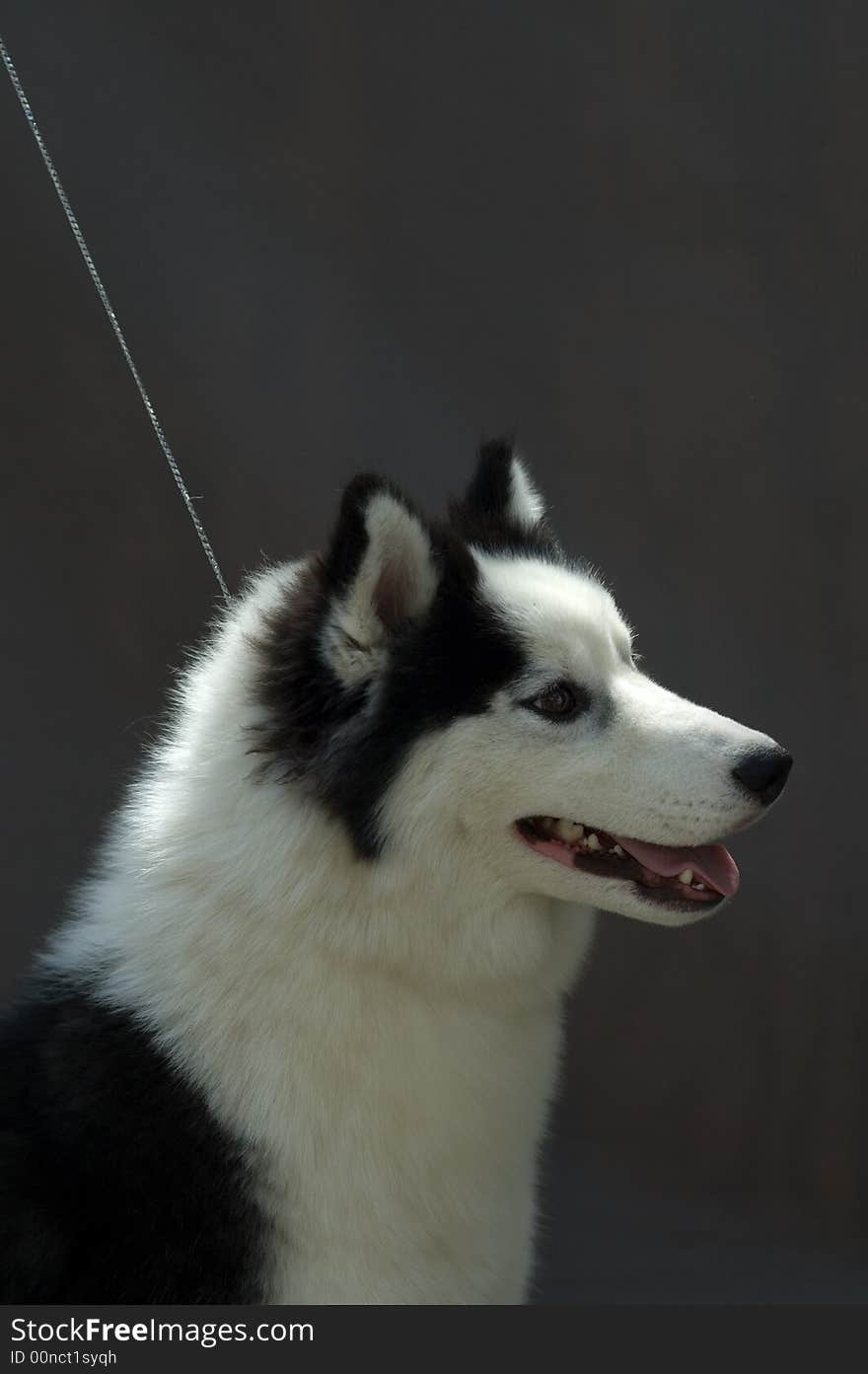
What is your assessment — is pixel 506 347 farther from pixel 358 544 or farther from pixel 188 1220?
pixel 188 1220

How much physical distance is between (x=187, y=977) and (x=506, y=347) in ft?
6.53

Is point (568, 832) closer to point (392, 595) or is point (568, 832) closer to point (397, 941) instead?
point (397, 941)

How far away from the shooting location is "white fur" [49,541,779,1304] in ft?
7.84

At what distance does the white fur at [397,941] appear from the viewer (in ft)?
7.84

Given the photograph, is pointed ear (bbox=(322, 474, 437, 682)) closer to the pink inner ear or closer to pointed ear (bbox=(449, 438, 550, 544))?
the pink inner ear

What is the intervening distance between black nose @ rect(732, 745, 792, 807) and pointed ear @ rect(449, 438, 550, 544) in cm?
65

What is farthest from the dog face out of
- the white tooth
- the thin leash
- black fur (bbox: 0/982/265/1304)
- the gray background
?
the gray background

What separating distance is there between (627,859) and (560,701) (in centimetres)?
26

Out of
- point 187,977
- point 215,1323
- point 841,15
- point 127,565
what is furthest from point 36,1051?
point 841,15

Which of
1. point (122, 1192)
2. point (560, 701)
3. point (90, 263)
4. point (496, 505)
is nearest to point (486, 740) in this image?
point (560, 701)

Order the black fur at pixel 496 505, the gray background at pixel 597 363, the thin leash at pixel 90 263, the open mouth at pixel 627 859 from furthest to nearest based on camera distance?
the gray background at pixel 597 363 → the thin leash at pixel 90 263 → the black fur at pixel 496 505 → the open mouth at pixel 627 859

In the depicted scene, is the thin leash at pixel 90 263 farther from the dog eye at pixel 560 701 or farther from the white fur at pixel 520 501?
the dog eye at pixel 560 701

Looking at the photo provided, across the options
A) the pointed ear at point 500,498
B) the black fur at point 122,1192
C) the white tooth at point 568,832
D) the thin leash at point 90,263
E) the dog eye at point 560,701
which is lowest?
the black fur at point 122,1192

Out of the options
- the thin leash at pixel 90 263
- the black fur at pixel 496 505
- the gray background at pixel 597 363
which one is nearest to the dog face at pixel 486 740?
the black fur at pixel 496 505
